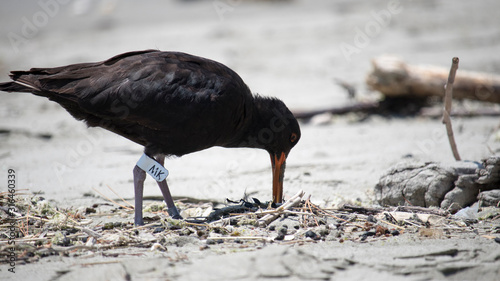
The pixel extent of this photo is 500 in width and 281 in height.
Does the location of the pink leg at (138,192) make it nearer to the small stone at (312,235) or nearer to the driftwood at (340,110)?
the small stone at (312,235)

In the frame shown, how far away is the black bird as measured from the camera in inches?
175

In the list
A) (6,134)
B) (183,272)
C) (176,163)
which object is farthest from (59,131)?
(183,272)

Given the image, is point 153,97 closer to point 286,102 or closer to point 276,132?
point 276,132

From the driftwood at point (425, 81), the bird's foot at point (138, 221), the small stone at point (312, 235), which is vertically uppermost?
the driftwood at point (425, 81)

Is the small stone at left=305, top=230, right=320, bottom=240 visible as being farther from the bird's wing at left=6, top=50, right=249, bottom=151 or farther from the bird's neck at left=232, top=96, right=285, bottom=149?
the bird's neck at left=232, top=96, right=285, bottom=149

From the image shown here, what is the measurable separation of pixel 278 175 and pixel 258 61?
7.66 m

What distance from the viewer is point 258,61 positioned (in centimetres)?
1249

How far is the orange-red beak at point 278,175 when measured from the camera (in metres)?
5.09

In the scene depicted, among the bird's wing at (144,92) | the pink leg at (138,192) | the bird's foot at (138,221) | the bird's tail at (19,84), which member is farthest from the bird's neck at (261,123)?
the bird's tail at (19,84)

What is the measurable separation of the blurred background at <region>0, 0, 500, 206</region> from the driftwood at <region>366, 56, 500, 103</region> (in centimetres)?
55

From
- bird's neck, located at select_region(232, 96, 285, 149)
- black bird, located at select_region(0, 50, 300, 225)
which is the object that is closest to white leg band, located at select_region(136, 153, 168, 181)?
black bird, located at select_region(0, 50, 300, 225)

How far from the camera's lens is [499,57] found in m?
11.3

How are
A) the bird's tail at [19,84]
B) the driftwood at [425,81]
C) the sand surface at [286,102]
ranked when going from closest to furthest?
the sand surface at [286,102], the bird's tail at [19,84], the driftwood at [425,81]

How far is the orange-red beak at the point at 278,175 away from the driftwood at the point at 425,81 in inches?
151
